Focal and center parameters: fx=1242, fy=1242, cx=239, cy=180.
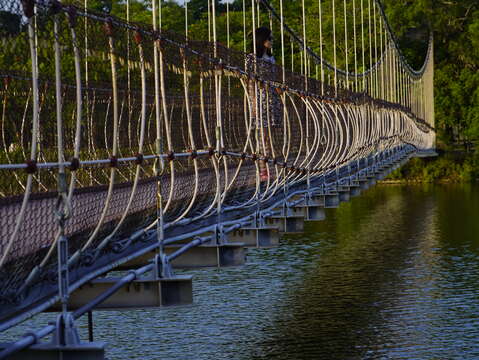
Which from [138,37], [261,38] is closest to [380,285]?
[261,38]

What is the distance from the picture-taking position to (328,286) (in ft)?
67.4

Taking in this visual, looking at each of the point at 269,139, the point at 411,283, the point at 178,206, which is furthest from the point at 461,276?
the point at 178,206

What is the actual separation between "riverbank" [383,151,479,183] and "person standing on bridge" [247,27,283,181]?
3152 centimetres

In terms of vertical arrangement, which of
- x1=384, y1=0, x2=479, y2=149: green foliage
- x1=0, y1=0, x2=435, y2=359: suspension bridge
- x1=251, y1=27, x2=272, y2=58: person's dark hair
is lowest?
x1=0, y1=0, x2=435, y2=359: suspension bridge

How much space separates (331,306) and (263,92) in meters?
10.1

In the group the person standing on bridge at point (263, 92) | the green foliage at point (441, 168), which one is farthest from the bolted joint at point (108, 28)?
the green foliage at point (441, 168)

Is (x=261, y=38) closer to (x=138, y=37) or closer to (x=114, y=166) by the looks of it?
(x=138, y=37)

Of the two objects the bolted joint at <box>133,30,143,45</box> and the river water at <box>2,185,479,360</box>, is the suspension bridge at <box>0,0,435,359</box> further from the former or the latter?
the river water at <box>2,185,479,360</box>

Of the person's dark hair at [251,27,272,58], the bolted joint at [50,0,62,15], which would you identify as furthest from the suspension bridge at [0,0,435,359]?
the person's dark hair at [251,27,272,58]

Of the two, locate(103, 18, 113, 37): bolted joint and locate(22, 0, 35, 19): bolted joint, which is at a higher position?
locate(103, 18, 113, 37): bolted joint

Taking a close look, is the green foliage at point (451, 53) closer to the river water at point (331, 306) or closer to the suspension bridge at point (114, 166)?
the river water at point (331, 306)

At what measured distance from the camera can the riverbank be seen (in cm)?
4084

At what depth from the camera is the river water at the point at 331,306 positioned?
1489cm

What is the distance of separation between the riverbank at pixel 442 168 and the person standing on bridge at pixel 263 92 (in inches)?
1241
